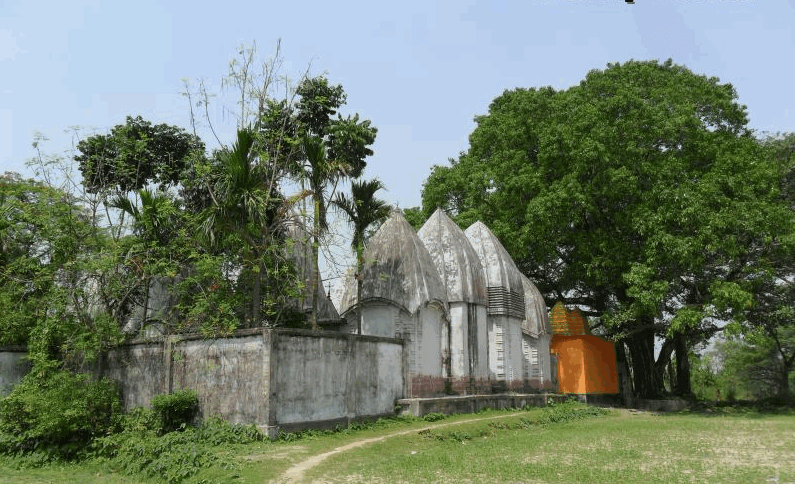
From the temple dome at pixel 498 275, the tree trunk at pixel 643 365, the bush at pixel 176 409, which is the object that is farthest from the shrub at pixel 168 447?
the tree trunk at pixel 643 365

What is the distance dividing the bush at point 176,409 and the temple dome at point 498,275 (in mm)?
11015

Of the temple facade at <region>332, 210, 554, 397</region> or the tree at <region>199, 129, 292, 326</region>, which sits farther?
the temple facade at <region>332, 210, 554, 397</region>

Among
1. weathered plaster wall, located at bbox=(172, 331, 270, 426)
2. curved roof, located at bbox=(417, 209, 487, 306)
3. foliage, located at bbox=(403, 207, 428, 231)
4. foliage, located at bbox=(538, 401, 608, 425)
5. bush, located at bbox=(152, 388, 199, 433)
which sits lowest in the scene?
foliage, located at bbox=(538, 401, 608, 425)

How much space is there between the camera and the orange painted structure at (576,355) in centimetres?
2531

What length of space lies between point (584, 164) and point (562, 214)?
1.87 m

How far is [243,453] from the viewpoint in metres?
11.6

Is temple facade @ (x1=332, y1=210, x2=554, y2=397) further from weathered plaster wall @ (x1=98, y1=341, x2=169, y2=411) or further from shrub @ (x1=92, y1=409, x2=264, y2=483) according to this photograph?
shrub @ (x1=92, y1=409, x2=264, y2=483)

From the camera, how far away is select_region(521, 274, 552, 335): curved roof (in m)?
24.2

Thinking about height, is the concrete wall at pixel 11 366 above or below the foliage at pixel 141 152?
below

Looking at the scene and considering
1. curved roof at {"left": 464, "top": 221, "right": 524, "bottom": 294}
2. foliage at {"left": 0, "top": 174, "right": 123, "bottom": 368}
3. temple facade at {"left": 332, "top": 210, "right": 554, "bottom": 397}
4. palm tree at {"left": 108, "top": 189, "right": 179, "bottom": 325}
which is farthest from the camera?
curved roof at {"left": 464, "top": 221, "right": 524, "bottom": 294}

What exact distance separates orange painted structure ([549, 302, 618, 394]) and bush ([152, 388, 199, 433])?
15.8m

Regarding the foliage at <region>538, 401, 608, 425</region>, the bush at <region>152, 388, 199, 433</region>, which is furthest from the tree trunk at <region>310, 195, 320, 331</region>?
the foliage at <region>538, 401, 608, 425</region>

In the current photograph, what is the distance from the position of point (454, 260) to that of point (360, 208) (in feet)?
15.5

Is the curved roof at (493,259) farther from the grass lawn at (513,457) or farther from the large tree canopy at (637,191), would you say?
the grass lawn at (513,457)
